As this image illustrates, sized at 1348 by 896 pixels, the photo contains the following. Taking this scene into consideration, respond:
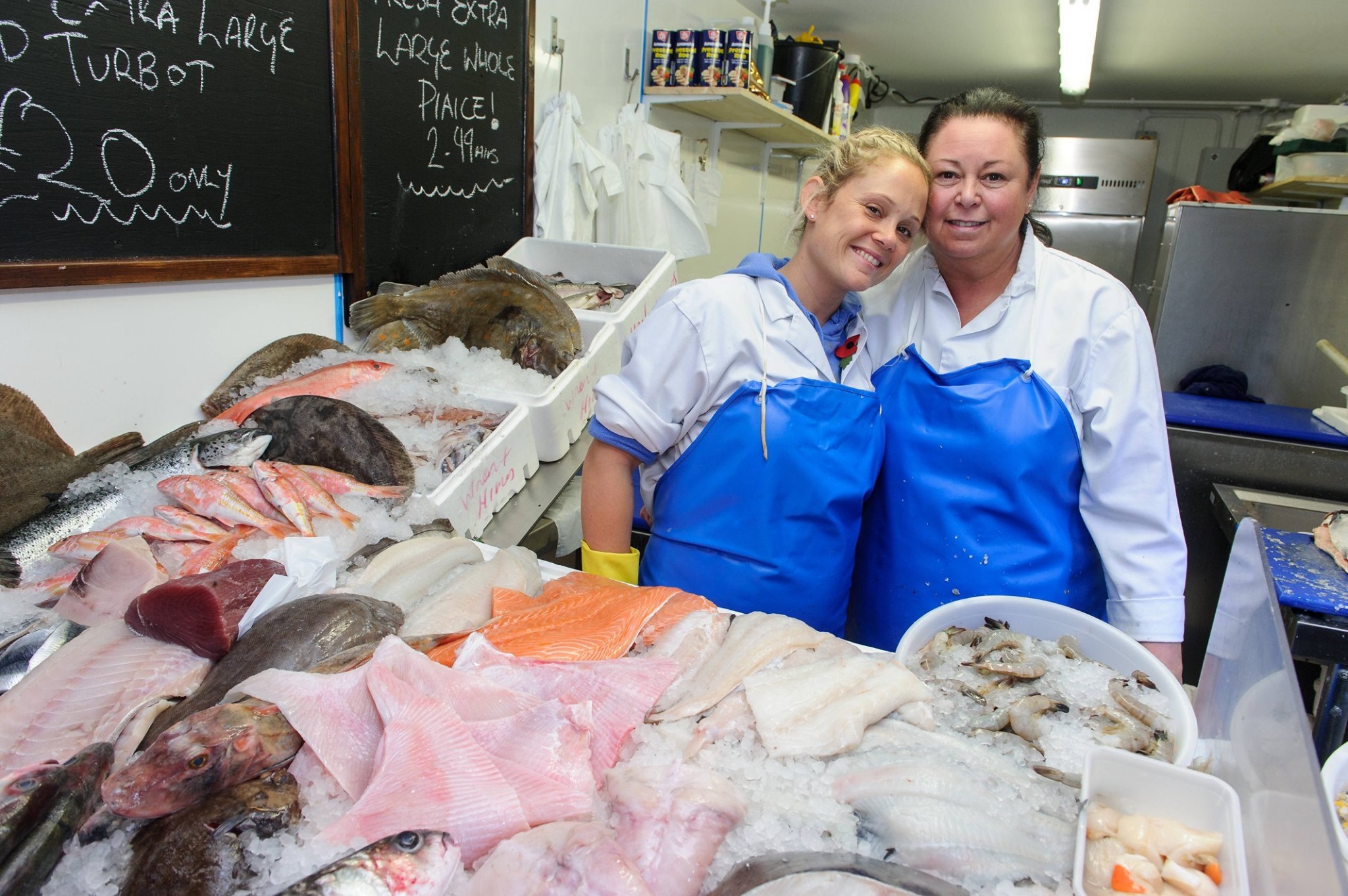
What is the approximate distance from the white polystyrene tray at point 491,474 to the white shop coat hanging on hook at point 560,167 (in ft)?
5.50

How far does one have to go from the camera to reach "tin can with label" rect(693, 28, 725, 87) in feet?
15.5

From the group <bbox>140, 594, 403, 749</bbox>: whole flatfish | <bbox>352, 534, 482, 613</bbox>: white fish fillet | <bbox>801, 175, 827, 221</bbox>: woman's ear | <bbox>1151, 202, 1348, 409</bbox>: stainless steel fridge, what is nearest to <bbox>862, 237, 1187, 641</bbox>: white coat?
<bbox>801, 175, 827, 221</bbox>: woman's ear

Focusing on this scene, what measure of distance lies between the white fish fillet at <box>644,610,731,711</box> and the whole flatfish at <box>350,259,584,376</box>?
165cm

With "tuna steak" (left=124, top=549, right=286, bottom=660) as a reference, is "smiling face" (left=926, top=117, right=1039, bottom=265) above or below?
above

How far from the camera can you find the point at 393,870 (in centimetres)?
84

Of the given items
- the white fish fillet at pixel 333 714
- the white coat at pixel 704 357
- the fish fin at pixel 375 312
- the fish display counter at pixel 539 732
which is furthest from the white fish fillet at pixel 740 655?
the fish fin at pixel 375 312

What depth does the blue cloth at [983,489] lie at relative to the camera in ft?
7.11

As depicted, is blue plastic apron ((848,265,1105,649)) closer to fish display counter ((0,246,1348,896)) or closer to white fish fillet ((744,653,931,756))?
fish display counter ((0,246,1348,896))

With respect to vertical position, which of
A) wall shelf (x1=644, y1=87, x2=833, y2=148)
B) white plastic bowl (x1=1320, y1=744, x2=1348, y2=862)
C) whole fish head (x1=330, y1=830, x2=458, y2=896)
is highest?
wall shelf (x1=644, y1=87, x2=833, y2=148)

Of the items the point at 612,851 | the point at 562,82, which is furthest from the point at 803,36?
the point at 612,851

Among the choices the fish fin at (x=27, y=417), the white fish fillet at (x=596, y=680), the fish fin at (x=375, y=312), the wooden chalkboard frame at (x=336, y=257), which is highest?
the wooden chalkboard frame at (x=336, y=257)

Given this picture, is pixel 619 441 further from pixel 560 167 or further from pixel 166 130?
pixel 560 167

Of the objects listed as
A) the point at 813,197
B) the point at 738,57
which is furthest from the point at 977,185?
the point at 738,57

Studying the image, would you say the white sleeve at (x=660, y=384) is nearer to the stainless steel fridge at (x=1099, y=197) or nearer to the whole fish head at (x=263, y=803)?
the whole fish head at (x=263, y=803)
